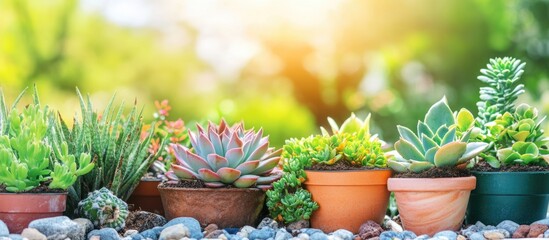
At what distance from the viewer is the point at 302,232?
3057 millimetres

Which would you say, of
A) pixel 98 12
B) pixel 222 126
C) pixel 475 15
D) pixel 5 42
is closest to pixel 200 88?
pixel 98 12

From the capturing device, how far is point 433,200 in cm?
306

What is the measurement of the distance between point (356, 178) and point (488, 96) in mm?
897

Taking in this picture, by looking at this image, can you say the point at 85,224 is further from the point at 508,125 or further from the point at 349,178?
the point at 508,125

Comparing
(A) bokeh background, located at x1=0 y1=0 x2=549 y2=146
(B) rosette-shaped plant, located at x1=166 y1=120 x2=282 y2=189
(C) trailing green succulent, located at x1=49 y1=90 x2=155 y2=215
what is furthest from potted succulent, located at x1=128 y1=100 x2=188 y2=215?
(A) bokeh background, located at x1=0 y1=0 x2=549 y2=146

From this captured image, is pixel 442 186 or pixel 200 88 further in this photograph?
pixel 200 88

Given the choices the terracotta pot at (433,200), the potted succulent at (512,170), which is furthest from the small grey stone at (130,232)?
the potted succulent at (512,170)

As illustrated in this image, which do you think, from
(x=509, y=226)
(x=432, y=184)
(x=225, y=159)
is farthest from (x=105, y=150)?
(x=509, y=226)

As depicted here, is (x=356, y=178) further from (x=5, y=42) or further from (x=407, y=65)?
(x=5, y=42)

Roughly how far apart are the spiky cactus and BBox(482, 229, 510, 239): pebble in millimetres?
637

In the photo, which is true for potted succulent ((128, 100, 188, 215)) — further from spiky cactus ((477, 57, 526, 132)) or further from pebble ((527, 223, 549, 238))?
pebble ((527, 223, 549, 238))

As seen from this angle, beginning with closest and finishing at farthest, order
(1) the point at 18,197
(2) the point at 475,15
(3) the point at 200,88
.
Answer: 1. (1) the point at 18,197
2. (2) the point at 475,15
3. (3) the point at 200,88

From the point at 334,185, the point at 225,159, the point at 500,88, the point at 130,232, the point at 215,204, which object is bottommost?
the point at 130,232

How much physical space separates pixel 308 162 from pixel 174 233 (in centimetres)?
75
